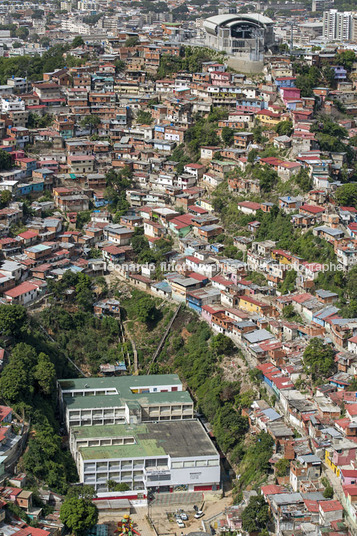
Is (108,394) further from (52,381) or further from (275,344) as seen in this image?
(275,344)

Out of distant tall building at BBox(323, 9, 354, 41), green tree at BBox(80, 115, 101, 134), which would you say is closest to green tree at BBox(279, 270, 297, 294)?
green tree at BBox(80, 115, 101, 134)

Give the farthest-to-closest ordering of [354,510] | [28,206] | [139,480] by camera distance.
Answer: [28,206] < [139,480] < [354,510]

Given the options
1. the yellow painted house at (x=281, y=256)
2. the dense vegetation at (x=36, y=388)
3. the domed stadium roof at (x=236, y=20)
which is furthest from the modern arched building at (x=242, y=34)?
the dense vegetation at (x=36, y=388)

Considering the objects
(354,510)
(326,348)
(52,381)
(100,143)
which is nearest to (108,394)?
(52,381)

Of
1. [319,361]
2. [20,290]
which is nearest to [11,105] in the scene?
[20,290]

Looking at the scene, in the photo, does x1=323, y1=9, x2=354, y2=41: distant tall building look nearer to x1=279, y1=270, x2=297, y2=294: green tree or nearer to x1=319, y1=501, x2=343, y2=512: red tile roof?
x1=279, y1=270, x2=297, y2=294: green tree

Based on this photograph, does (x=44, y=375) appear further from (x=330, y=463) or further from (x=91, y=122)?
(x=91, y=122)
